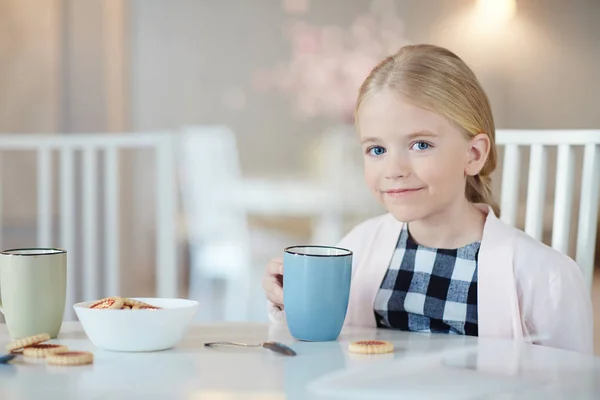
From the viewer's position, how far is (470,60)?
10.5 feet

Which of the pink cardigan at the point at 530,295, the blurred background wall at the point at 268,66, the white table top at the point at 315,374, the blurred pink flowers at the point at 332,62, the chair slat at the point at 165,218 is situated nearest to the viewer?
the white table top at the point at 315,374

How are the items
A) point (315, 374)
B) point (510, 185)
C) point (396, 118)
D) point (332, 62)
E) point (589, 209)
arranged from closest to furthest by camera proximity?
point (315, 374) → point (396, 118) → point (589, 209) → point (510, 185) → point (332, 62)

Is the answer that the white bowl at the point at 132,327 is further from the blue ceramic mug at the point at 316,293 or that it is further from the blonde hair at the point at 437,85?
the blonde hair at the point at 437,85

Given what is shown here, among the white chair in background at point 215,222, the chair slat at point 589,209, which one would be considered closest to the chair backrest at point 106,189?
the chair slat at point 589,209

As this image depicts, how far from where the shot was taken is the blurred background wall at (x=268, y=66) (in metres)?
3.07

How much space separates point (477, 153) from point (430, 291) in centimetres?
17

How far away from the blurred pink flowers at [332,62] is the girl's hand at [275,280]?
238 cm

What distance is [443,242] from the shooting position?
3.23 feet

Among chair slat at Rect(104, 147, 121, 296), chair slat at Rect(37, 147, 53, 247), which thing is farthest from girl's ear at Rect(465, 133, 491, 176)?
chair slat at Rect(37, 147, 53, 247)

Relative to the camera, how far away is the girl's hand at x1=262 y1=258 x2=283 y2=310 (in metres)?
0.90

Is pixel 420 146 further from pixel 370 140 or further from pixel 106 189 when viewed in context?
pixel 106 189

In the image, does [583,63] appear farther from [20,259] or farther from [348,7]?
[20,259]

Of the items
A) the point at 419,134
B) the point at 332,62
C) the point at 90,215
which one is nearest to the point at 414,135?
the point at 419,134

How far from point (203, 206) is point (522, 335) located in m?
2.53
